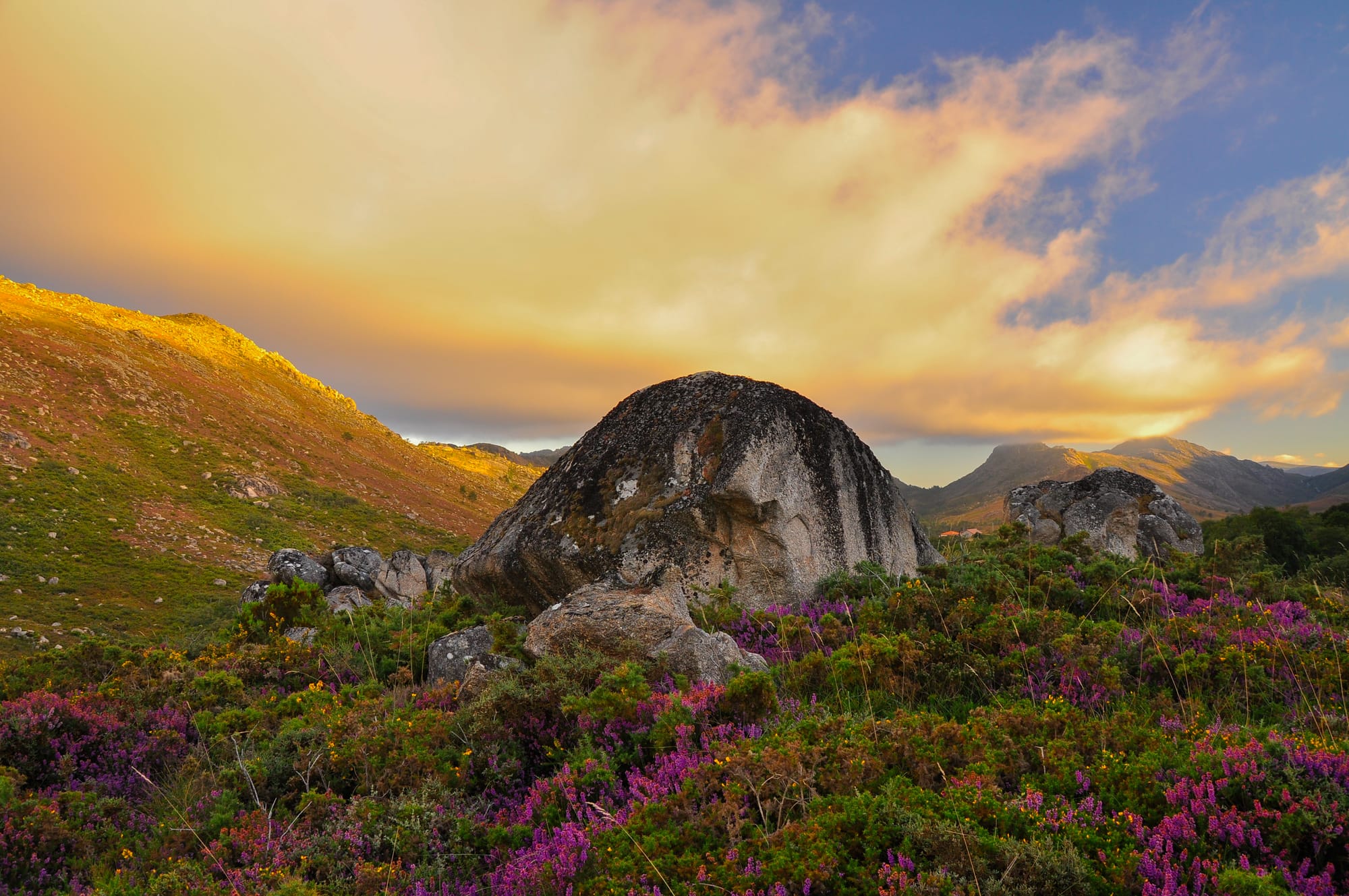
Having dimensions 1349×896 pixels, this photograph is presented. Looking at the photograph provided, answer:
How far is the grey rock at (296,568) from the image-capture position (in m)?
23.8

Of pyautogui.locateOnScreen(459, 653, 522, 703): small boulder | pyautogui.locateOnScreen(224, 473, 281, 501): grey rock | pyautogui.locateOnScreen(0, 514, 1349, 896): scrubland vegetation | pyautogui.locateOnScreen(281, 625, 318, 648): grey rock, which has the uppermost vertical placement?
pyautogui.locateOnScreen(224, 473, 281, 501): grey rock

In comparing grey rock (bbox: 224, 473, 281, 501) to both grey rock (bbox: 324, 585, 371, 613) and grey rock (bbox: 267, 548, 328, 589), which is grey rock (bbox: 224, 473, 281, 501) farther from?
grey rock (bbox: 324, 585, 371, 613)

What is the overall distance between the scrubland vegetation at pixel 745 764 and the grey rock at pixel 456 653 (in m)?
0.37

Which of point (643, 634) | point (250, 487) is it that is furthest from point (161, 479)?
point (643, 634)

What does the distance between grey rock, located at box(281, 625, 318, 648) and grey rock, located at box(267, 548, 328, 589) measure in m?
13.1

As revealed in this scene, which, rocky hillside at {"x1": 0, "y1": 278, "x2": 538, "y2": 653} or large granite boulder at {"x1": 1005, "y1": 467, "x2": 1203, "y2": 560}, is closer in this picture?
large granite boulder at {"x1": 1005, "y1": 467, "x2": 1203, "y2": 560}

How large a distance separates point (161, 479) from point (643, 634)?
5030 centimetres

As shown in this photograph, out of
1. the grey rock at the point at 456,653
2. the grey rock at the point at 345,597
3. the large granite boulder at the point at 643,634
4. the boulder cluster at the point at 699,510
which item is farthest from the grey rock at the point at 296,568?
the large granite boulder at the point at 643,634

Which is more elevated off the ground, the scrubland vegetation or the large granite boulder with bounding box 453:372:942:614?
the large granite boulder with bounding box 453:372:942:614

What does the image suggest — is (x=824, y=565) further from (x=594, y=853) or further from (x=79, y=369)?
(x=79, y=369)

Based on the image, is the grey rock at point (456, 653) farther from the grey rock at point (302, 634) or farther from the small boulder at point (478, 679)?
the grey rock at point (302, 634)

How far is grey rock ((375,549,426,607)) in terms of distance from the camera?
83.4 ft

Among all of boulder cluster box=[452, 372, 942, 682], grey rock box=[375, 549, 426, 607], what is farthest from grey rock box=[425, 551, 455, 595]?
boulder cluster box=[452, 372, 942, 682]

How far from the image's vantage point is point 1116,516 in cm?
2462
